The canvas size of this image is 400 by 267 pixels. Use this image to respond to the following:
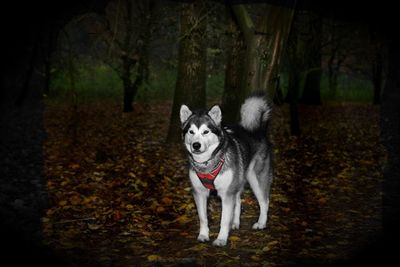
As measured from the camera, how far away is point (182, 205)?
764 cm

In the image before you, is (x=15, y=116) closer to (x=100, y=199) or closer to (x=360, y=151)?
(x=100, y=199)

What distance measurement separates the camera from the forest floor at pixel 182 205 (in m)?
5.55

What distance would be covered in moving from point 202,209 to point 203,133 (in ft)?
3.82

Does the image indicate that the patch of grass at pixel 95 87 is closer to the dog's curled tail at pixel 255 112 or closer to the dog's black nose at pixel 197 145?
the dog's curled tail at pixel 255 112

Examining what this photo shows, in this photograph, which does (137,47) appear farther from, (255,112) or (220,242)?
(220,242)

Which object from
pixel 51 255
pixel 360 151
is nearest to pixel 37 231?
pixel 51 255

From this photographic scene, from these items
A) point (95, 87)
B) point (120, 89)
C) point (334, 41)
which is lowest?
point (120, 89)

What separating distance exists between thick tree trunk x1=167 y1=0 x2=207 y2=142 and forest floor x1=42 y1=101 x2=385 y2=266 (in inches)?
58.8

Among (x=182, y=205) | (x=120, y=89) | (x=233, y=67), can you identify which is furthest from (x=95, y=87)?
(x=182, y=205)

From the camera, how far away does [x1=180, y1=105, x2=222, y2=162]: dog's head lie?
216 inches

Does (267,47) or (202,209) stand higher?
(267,47)

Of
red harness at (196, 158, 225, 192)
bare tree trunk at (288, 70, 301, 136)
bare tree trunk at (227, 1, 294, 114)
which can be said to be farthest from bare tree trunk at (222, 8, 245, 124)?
red harness at (196, 158, 225, 192)

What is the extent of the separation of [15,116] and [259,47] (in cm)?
1395

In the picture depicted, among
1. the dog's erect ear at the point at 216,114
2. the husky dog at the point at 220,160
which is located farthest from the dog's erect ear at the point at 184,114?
the dog's erect ear at the point at 216,114
